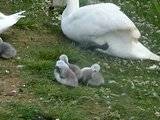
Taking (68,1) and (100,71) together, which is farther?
(68,1)

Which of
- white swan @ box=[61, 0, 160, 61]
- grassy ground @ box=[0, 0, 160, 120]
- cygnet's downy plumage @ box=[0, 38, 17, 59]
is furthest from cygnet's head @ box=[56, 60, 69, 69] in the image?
white swan @ box=[61, 0, 160, 61]

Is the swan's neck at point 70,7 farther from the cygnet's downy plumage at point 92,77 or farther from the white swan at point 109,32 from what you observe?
the cygnet's downy plumage at point 92,77

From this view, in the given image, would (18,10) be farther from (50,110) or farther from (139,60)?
(50,110)

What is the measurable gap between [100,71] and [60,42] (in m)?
1.31

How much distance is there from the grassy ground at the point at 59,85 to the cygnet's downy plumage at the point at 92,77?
8 centimetres

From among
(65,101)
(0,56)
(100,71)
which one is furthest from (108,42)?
(65,101)

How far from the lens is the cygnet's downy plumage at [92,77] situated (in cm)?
785

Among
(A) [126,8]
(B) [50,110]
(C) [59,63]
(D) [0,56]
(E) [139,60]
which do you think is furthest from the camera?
(A) [126,8]

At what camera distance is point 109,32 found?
30.4ft

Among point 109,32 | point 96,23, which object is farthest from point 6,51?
point 109,32

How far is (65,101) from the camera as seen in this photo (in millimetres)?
7266

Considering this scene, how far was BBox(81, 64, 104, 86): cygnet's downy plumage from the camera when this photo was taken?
785cm

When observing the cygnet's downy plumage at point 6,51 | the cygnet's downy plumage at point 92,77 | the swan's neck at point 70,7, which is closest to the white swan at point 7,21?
the cygnet's downy plumage at point 6,51

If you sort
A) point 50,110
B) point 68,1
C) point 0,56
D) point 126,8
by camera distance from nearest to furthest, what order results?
point 50,110
point 0,56
point 68,1
point 126,8
